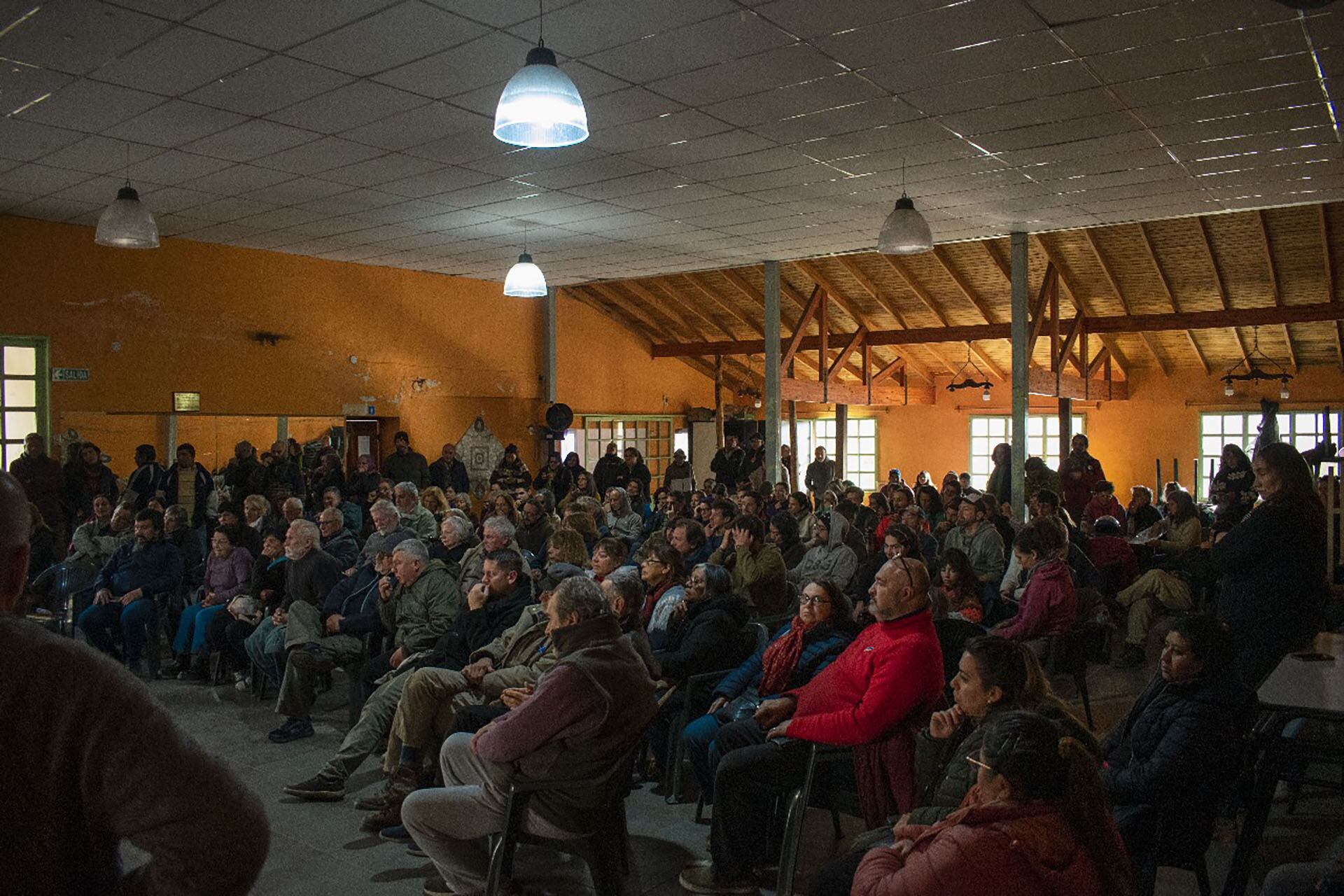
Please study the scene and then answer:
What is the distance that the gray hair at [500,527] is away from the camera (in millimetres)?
4961

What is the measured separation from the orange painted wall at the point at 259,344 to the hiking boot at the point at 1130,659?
812cm

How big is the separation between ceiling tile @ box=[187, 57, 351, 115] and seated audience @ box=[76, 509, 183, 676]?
269 centimetres

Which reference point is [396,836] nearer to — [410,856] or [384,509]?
[410,856]

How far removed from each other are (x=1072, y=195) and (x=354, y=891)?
22.9ft

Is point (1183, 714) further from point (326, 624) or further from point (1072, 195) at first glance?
point (1072, 195)

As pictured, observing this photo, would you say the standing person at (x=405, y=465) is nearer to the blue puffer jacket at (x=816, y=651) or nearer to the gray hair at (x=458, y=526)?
the gray hair at (x=458, y=526)

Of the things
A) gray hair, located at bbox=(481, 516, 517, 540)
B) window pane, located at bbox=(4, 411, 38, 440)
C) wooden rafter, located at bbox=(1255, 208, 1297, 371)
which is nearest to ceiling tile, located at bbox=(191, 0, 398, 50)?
gray hair, located at bbox=(481, 516, 517, 540)

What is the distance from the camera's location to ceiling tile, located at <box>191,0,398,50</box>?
412 cm

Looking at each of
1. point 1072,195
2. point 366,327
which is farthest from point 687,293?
point 1072,195

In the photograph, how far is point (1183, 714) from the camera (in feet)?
8.91

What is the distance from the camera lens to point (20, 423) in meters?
8.52

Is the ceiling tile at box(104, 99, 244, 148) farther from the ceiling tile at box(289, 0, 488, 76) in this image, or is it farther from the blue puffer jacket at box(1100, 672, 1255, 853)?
the blue puffer jacket at box(1100, 672, 1255, 853)

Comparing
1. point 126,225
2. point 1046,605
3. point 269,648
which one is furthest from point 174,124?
point 1046,605

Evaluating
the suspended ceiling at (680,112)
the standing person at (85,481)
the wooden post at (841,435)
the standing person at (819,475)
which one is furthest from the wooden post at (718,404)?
the standing person at (85,481)
